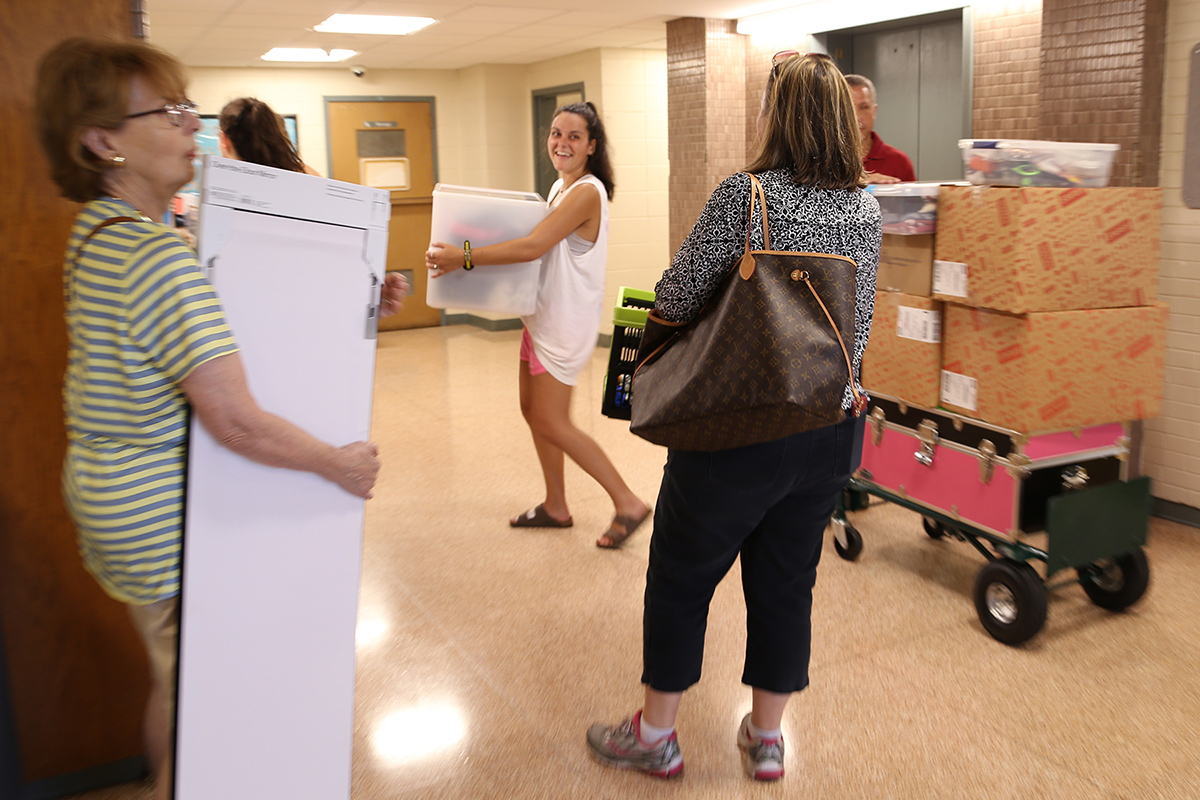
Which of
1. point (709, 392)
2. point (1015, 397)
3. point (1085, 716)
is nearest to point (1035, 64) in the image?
point (1015, 397)

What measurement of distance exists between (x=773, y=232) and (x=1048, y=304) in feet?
4.32

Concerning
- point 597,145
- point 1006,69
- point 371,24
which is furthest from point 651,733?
point 371,24

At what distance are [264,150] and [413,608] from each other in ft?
4.97

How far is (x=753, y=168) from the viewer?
1767 mm

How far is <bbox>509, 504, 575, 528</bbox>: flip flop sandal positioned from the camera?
3.76m

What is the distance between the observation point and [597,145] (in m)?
3.45

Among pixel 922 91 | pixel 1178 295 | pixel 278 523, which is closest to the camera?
pixel 278 523

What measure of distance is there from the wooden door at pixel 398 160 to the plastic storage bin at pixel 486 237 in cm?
560

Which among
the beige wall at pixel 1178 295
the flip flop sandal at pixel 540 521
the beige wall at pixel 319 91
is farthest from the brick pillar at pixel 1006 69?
the beige wall at pixel 319 91

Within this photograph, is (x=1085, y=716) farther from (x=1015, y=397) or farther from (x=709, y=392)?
(x=709, y=392)

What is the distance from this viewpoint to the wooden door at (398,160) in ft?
28.6

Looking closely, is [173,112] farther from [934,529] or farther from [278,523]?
[934,529]

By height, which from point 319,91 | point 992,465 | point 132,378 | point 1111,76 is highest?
point 319,91

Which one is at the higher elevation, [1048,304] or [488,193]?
[488,193]
